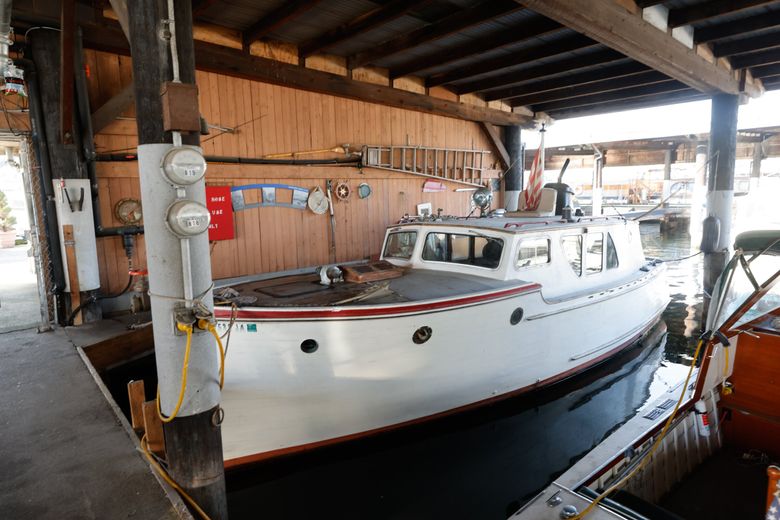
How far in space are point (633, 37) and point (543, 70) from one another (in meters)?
2.58

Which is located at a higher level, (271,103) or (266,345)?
(271,103)

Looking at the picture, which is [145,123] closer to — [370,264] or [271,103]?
[370,264]

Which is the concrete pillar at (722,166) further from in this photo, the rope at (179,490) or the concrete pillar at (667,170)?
the concrete pillar at (667,170)

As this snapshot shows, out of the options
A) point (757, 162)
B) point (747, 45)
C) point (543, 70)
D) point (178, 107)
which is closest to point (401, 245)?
point (178, 107)

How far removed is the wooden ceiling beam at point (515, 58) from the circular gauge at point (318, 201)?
297cm

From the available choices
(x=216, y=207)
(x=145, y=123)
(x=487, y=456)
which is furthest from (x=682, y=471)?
(x=216, y=207)

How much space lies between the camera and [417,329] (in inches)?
164

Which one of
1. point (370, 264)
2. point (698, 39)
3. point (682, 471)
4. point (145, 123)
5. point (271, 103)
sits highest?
point (698, 39)

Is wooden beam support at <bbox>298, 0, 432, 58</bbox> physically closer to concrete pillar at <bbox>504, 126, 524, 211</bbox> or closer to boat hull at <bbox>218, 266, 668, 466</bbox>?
boat hull at <bbox>218, 266, 668, 466</bbox>

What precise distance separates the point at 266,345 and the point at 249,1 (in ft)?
12.8

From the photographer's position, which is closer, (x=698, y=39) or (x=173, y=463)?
(x=173, y=463)

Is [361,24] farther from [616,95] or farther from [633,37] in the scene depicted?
[616,95]

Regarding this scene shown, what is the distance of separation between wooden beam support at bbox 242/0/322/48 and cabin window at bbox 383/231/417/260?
2774 millimetres

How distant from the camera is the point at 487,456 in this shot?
14.7 feet
